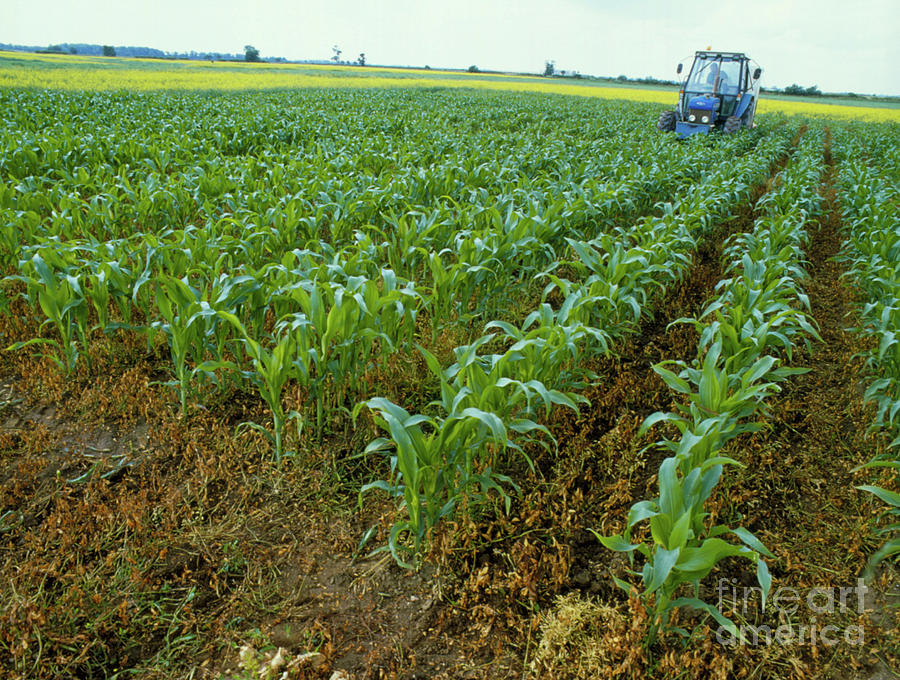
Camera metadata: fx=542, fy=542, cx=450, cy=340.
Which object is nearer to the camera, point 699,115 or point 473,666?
point 473,666

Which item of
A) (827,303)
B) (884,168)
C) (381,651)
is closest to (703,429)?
(381,651)

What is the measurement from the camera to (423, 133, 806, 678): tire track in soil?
2023mm

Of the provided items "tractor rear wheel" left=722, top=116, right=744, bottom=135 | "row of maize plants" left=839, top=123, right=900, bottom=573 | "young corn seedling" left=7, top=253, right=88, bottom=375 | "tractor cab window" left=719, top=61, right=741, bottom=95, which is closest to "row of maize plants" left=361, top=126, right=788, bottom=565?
"row of maize plants" left=839, top=123, right=900, bottom=573

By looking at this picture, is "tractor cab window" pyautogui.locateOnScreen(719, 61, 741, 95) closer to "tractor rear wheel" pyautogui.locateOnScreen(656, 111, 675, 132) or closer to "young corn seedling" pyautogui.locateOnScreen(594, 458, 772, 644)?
"tractor rear wheel" pyautogui.locateOnScreen(656, 111, 675, 132)

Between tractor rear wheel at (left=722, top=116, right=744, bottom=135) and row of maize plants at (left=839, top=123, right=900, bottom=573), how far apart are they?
4.99 metres

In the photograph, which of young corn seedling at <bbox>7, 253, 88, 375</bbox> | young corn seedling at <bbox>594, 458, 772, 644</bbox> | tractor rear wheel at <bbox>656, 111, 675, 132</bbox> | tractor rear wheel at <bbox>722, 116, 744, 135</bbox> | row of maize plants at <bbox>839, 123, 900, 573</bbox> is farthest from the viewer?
tractor rear wheel at <bbox>656, 111, 675, 132</bbox>

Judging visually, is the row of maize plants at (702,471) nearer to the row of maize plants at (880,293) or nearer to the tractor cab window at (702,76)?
the row of maize plants at (880,293)

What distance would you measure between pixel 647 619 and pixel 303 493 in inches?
62.9

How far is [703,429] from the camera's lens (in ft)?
6.77

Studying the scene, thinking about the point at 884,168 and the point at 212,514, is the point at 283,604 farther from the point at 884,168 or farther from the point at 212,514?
the point at 884,168

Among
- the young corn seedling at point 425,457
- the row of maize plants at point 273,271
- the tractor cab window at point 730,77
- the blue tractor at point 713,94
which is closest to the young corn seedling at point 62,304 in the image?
the row of maize plants at point 273,271

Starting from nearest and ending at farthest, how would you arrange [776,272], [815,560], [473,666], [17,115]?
[473,666], [815,560], [776,272], [17,115]

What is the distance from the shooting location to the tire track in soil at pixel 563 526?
2023mm

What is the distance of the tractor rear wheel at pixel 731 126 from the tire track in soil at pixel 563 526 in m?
13.8
